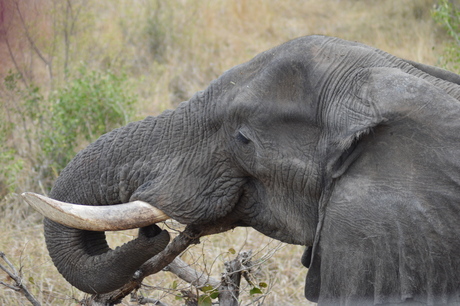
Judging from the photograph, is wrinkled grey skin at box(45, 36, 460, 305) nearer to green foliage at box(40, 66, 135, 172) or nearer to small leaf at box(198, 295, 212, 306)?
small leaf at box(198, 295, 212, 306)

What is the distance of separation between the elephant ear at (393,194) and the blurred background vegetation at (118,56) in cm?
135

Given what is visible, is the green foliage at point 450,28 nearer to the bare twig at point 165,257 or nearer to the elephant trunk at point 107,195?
the bare twig at point 165,257

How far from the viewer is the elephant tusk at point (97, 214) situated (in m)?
2.56

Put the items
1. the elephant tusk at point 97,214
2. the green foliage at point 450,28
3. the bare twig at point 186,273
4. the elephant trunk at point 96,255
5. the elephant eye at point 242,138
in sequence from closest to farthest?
the elephant tusk at point 97,214 < the elephant eye at point 242,138 < the elephant trunk at point 96,255 < the bare twig at point 186,273 < the green foliage at point 450,28

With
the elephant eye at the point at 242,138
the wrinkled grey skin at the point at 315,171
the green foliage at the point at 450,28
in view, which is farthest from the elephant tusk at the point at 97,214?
the green foliage at the point at 450,28

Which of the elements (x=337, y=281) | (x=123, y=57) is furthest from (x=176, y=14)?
(x=337, y=281)

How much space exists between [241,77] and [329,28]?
25.6ft

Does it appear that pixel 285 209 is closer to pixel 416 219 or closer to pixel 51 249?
pixel 416 219

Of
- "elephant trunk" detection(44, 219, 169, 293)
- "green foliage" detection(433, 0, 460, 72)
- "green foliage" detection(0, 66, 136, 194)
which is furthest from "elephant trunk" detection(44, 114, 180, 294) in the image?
"green foliage" detection(433, 0, 460, 72)

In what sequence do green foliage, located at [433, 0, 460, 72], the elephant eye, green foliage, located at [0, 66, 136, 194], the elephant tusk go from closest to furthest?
1. the elephant tusk
2. the elephant eye
3. green foliage, located at [433, 0, 460, 72]
4. green foliage, located at [0, 66, 136, 194]

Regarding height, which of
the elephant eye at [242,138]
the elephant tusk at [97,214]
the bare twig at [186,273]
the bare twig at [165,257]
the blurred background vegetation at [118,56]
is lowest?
the blurred background vegetation at [118,56]

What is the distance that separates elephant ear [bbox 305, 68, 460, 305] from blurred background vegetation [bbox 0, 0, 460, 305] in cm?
135

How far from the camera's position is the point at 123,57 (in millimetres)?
7996

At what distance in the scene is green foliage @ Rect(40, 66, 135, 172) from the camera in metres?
5.73
